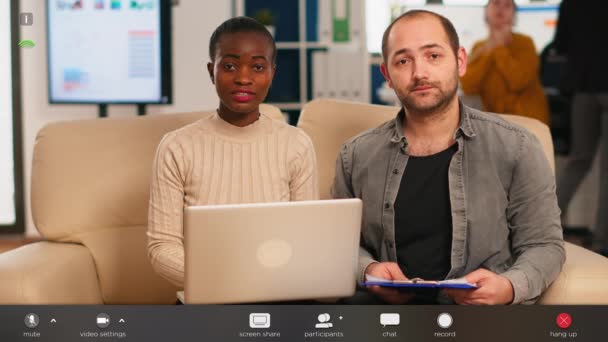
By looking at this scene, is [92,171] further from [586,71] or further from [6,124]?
[586,71]

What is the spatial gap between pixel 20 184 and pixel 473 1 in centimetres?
199

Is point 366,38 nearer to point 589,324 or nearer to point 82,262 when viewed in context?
point 82,262

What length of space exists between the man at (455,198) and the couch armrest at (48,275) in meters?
0.40

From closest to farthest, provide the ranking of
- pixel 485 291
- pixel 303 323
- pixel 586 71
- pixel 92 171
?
pixel 303 323, pixel 485 291, pixel 92 171, pixel 586 71

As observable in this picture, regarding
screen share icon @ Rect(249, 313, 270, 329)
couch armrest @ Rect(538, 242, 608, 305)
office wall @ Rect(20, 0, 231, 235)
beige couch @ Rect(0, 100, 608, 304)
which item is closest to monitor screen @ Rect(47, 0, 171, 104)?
office wall @ Rect(20, 0, 231, 235)

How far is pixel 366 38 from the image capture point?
2555 millimetres

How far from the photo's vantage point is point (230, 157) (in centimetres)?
81

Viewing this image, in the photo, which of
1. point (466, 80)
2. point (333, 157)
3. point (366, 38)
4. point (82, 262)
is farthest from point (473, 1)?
point (82, 262)

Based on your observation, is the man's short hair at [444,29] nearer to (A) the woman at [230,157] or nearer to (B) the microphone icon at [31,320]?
(A) the woman at [230,157]

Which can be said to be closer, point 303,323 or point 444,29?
point 303,323

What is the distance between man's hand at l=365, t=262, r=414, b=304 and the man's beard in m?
0.17

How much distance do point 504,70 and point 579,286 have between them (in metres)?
0.41

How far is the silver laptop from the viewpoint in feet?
2.01

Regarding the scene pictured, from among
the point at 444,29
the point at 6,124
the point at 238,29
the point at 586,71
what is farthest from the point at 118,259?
the point at 586,71
